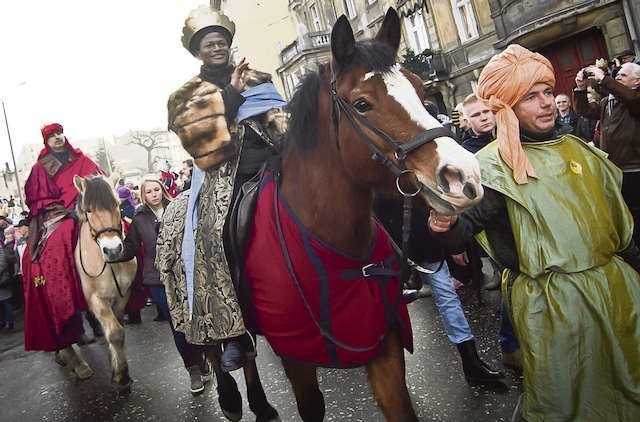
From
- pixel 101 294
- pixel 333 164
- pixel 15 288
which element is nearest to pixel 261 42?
pixel 15 288

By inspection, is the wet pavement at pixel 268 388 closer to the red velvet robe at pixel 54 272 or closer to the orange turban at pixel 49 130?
the red velvet robe at pixel 54 272

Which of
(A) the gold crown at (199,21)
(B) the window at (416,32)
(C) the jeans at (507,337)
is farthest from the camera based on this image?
(B) the window at (416,32)

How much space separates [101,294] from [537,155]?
4.99 metres

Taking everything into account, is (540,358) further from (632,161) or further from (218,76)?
(632,161)

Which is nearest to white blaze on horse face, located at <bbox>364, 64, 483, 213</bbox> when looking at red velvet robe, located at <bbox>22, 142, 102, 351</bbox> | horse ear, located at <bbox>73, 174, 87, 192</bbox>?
horse ear, located at <bbox>73, 174, 87, 192</bbox>

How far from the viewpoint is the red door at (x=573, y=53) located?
13.2 meters

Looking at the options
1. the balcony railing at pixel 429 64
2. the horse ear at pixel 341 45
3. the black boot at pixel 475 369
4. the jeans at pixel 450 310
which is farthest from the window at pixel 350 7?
the horse ear at pixel 341 45

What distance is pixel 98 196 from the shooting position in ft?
17.3

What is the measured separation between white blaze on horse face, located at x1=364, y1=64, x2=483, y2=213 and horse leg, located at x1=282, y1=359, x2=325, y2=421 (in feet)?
4.94

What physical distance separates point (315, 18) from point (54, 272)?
26472 millimetres

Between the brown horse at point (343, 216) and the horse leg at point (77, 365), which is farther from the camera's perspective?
the horse leg at point (77, 365)

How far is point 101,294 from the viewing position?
5.53 meters

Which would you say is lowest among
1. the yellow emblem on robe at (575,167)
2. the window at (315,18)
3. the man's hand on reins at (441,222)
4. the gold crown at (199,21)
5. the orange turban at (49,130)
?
the man's hand on reins at (441,222)

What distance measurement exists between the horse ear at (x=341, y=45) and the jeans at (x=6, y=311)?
453 inches
